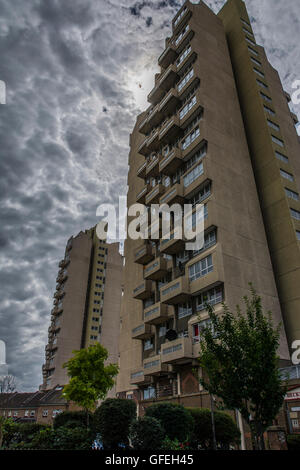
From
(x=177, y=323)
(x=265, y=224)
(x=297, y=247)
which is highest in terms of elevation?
(x=265, y=224)

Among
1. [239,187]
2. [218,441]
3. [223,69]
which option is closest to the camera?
[218,441]

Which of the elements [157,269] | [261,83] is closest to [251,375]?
[157,269]

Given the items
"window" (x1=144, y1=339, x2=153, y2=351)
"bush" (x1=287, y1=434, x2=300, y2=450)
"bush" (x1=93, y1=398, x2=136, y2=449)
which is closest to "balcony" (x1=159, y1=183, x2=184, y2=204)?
"window" (x1=144, y1=339, x2=153, y2=351)

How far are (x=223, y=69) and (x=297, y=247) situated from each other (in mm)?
24759

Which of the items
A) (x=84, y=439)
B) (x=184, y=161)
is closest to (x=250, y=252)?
(x=184, y=161)

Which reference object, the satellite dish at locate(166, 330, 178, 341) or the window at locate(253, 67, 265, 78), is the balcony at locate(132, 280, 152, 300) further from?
the window at locate(253, 67, 265, 78)

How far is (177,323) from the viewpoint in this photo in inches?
1270

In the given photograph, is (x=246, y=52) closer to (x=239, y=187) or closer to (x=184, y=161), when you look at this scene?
(x=184, y=161)

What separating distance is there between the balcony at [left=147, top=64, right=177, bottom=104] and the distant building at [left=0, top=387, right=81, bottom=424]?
1712 inches

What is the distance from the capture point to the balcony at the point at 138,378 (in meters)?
34.2

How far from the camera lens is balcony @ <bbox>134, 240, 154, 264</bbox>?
40625 millimetres

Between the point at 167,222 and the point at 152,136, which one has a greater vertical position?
the point at 152,136

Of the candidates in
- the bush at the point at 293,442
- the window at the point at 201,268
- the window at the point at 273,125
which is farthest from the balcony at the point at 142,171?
the bush at the point at 293,442

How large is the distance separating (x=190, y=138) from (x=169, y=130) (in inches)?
157
